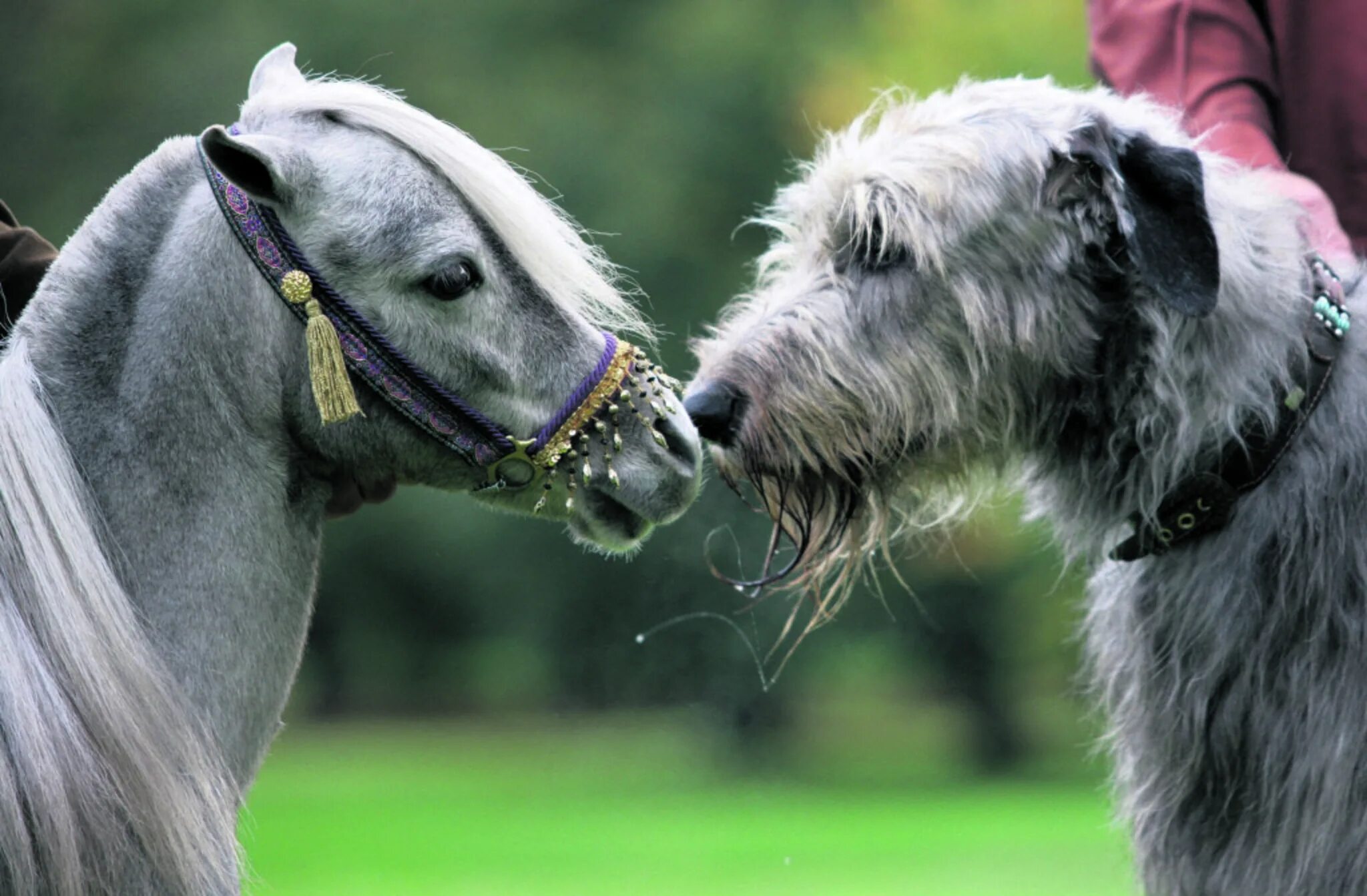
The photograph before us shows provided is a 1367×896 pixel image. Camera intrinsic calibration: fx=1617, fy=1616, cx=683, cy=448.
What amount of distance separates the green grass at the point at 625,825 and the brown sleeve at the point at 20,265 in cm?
846

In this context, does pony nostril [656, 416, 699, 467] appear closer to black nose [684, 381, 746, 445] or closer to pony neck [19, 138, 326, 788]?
black nose [684, 381, 746, 445]

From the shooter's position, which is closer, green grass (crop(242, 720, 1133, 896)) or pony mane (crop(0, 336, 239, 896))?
pony mane (crop(0, 336, 239, 896))

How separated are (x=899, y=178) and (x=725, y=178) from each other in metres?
19.2

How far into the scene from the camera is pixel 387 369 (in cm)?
319

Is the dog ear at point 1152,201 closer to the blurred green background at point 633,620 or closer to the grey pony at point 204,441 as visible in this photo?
the grey pony at point 204,441

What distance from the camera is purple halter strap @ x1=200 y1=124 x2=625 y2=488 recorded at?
3107 millimetres

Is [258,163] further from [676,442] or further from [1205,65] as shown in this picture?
[1205,65]

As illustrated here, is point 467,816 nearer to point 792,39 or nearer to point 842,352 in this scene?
point 792,39

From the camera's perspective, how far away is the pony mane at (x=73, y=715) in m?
2.82

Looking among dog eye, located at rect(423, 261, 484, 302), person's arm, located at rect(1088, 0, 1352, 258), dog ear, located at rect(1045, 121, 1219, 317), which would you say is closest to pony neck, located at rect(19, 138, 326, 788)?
dog eye, located at rect(423, 261, 484, 302)

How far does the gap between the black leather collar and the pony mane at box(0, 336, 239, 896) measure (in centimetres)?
221

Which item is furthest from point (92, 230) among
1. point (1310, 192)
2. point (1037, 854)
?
point (1037, 854)

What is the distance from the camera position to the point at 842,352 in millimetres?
3881

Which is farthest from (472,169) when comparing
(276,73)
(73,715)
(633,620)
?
(633,620)
